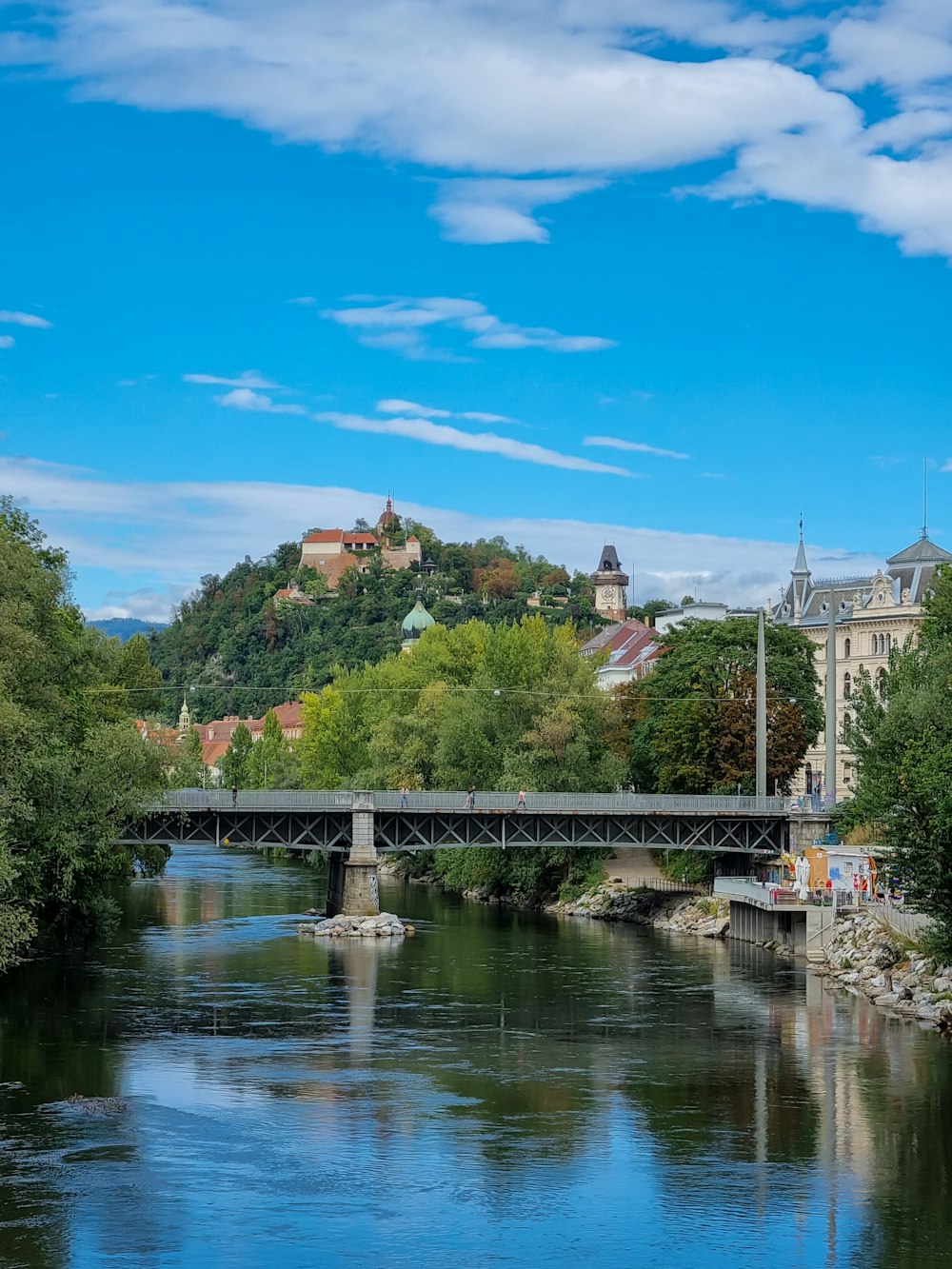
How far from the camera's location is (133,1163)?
3105cm

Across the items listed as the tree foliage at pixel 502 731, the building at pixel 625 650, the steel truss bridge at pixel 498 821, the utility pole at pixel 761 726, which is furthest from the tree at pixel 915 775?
the building at pixel 625 650

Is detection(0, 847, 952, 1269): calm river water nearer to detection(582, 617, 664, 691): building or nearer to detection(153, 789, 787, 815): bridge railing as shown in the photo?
detection(153, 789, 787, 815): bridge railing

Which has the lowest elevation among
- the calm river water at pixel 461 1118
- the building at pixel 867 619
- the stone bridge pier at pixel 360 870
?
the calm river water at pixel 461 1118

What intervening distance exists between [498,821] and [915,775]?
96.0 ft

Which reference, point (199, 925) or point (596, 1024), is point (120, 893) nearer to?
point (199, 925)

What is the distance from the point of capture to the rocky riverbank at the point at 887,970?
4753 centimetres

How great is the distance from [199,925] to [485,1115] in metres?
37.3

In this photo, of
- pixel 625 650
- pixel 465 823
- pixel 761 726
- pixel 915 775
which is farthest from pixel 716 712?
pixel 625 650

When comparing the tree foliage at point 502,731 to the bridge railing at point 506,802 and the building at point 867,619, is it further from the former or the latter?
the building at point 867,619

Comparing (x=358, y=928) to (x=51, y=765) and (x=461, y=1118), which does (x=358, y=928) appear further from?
(x=461, y=1118)

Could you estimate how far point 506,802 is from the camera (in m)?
74.2

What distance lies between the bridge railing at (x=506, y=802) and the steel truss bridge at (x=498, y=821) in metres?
0.04

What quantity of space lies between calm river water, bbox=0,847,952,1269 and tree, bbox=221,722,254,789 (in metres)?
100

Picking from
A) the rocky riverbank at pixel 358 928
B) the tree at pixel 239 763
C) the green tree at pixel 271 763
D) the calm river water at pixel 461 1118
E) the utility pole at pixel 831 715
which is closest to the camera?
the calm river water at pixel 461 1118
